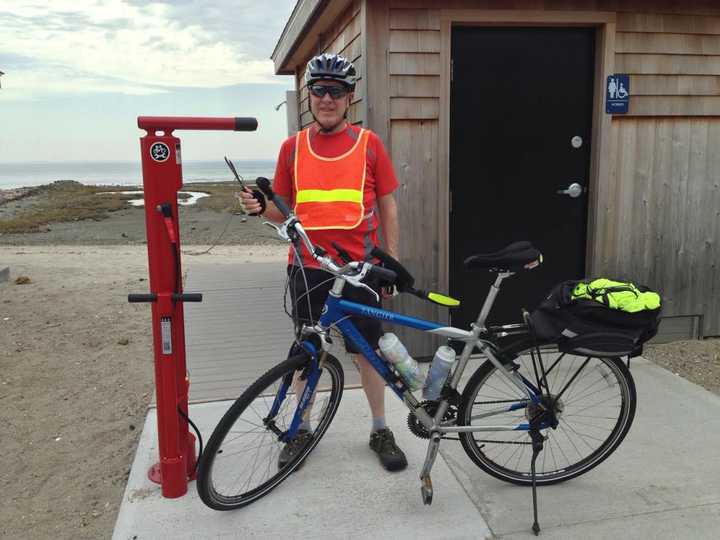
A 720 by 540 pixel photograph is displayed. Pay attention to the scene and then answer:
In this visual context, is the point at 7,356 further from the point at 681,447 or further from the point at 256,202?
the point at 681,447

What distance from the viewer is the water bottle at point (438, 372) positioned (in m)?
2.56

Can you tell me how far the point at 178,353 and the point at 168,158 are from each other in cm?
85

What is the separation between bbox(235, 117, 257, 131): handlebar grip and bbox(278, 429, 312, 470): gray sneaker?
1.37 meters

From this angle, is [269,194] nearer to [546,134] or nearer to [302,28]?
[546,134]

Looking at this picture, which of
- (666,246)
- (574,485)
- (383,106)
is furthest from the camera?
(666,246)

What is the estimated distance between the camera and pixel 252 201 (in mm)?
2504

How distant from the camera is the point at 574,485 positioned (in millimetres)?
2861

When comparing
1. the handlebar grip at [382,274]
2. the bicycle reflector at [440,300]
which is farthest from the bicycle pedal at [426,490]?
the handlebar grip at [382,274]

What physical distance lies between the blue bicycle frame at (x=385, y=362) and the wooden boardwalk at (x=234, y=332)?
1179mm

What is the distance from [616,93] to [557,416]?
8.90 ft

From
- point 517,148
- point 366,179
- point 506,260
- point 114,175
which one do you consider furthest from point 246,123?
point 114,175

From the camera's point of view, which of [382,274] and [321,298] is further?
[321,298]

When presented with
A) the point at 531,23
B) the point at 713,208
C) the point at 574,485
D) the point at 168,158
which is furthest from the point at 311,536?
the point at 713,208

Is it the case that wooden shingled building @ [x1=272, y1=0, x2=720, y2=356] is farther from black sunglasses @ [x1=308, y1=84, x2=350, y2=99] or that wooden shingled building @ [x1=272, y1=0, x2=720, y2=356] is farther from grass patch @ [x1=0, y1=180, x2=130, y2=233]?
grass patch @ [x1=0, y1=180, x2=130, y2=233]
